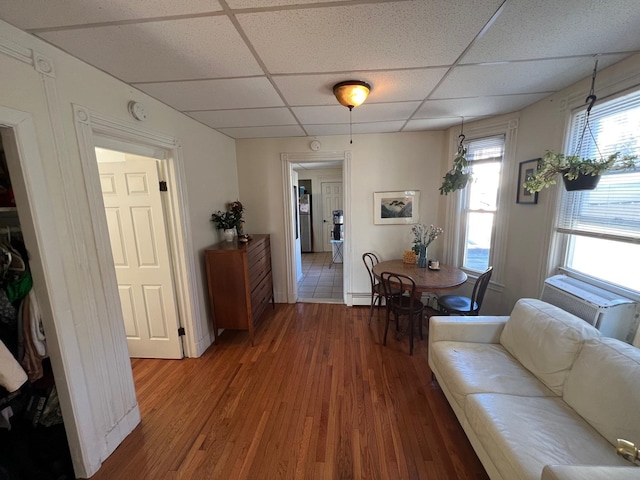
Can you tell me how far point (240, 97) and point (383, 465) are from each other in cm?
276

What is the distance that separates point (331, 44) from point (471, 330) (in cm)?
219

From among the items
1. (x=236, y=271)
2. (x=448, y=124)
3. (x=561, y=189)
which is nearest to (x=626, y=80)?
(x=561, y=189)

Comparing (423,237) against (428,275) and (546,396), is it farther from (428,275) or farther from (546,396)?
(546,396)

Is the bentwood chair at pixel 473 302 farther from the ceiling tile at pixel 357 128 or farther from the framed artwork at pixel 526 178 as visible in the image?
the ceiling tile at pixel 357 128

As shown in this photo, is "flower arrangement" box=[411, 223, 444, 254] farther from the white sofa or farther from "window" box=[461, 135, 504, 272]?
the white sofa

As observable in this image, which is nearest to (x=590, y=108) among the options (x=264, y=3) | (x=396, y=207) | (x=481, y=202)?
(x=481, y=202)

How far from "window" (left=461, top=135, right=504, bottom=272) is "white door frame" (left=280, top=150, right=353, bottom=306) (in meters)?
1.49

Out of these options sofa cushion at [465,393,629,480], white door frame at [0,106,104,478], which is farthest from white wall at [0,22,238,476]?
sofa cushion at [465,393,629,480]

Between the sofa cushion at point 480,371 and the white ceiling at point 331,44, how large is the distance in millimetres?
1954

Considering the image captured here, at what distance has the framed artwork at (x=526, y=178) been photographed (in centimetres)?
236

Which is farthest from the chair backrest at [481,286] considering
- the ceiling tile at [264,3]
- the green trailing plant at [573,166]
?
the ceiling tile at [264,3]

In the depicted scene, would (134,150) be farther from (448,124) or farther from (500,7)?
(448,124)

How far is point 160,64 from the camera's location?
1.50 m

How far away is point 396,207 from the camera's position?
11.4 ft
